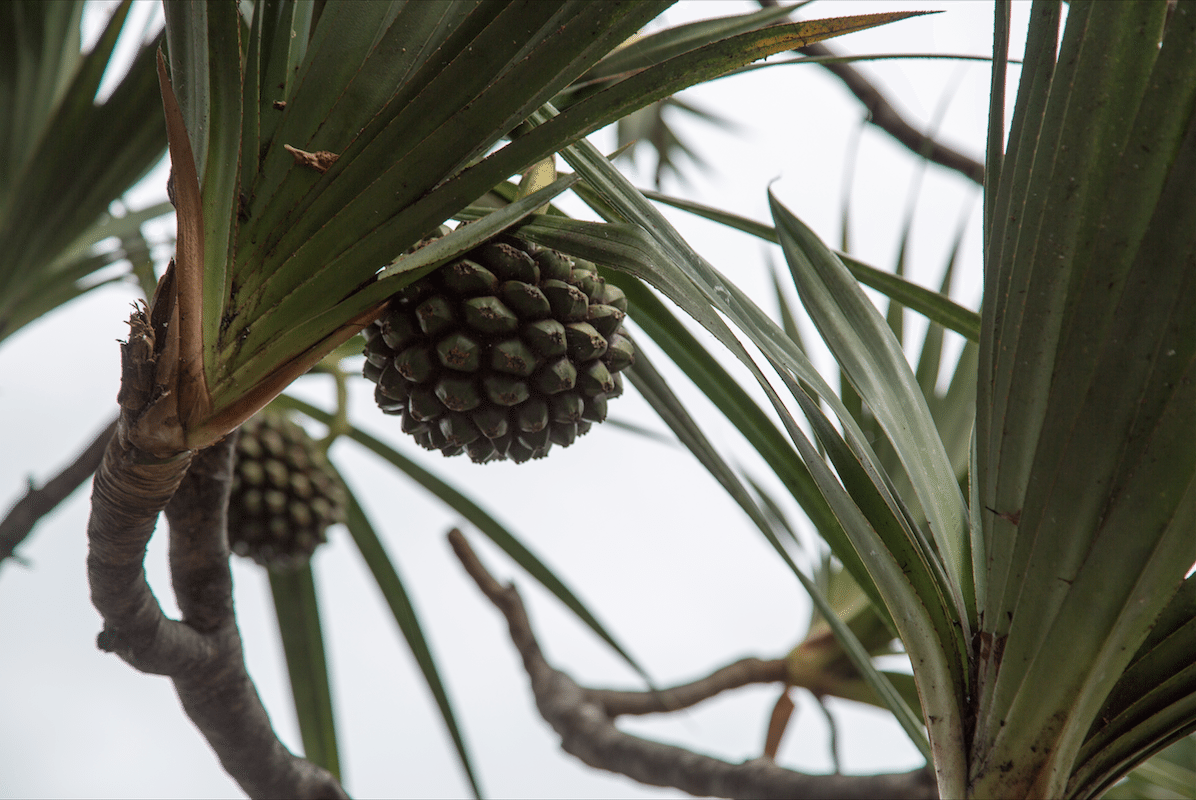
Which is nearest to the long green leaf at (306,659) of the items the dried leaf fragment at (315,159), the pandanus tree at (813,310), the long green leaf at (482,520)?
the long green leaf at (482,520)

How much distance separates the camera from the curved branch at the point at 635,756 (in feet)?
2.92

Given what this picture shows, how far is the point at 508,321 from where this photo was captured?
0.55 meters

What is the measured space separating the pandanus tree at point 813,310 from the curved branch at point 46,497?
33cm

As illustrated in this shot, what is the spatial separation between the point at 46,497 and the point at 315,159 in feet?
2.14

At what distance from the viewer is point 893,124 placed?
157 centimetres

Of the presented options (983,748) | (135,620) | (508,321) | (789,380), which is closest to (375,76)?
(508,321)

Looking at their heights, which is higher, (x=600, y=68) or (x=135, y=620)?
(x=600, y=68)

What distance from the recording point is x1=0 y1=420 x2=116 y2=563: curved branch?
89 cm

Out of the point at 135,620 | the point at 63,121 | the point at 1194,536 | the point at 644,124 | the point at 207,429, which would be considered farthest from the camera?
the point at 644,124

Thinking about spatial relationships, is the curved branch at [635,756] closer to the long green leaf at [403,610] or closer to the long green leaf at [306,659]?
the long green leaf at [403,610]

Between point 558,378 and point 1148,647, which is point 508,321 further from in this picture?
point 1148,647

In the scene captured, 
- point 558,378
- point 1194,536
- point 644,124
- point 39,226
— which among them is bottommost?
point 1194,536

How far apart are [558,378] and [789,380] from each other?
16 centimetres

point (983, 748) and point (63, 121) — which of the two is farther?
point (63, 121)
